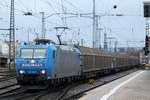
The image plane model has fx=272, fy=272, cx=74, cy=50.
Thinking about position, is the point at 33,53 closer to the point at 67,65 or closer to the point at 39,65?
the point at 39,65

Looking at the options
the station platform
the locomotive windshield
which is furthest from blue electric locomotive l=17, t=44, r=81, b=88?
the station platform

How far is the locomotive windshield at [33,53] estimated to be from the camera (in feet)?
51.6

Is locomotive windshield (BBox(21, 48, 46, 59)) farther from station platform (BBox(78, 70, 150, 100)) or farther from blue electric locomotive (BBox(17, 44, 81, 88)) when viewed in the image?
station platform (BBox(78, 70, 150, 100))

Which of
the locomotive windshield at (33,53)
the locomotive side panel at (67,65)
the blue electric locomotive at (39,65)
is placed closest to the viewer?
the blue electric locomotive at (39,65)

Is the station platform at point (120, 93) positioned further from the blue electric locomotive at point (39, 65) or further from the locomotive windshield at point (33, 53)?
the locomotive windshield at point (33, 53)

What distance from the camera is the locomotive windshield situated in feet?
51.6

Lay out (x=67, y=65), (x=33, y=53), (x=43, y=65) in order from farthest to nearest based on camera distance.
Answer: (x=67, y=65) < (x=33, y=53) < (x=43, y=65)

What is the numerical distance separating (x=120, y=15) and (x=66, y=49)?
38.8ft

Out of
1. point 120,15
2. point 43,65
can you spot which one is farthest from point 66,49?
point 120,15

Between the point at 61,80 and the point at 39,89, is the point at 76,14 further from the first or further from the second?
the point at 39,89

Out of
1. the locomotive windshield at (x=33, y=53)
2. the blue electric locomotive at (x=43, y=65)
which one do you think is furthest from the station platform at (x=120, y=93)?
the locomotive windshield at (x=33, y=53)

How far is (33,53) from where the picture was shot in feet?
52.3

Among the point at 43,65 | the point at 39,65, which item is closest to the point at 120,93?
the point at 43,65

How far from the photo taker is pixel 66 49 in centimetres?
1844
